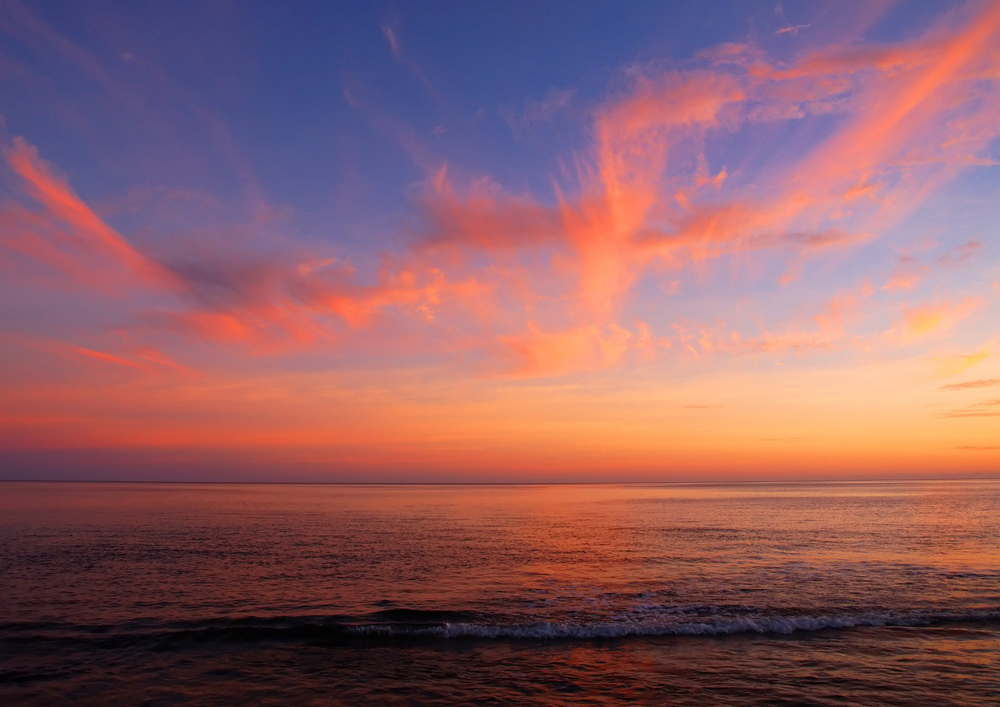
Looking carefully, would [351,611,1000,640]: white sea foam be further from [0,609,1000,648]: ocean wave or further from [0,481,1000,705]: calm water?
[0,481,1000,705]: calm water

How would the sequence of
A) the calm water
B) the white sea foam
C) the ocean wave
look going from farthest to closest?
the white sea foam, the ocean wave, the calm water

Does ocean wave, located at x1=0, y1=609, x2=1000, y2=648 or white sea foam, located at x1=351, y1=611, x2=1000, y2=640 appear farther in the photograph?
white sea foam, located at x1=351, y1=611, x2=1000, y2=640

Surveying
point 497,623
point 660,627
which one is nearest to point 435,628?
point 497,623

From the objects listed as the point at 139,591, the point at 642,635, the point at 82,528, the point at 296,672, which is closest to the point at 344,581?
the point at 139,591

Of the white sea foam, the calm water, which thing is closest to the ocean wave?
the white sea foam

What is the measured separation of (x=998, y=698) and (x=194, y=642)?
1098 inches

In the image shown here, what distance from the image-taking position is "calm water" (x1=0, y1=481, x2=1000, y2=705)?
19.0m

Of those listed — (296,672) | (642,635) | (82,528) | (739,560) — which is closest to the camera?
(296,672)

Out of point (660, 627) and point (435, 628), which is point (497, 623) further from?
point (660, 627)

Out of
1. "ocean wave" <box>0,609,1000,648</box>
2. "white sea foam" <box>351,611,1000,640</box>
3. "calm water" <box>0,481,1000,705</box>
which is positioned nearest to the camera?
"calm water" <box>0,481,1000,705</box>

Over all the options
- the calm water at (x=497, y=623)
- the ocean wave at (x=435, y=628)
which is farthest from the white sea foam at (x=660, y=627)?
the calm water at (x=497, y=623)

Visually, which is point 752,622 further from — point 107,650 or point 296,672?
point 107,650

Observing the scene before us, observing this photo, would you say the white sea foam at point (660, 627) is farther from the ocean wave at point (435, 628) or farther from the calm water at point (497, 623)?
the calm water at point (497, 623)

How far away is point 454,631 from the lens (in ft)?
83.0
